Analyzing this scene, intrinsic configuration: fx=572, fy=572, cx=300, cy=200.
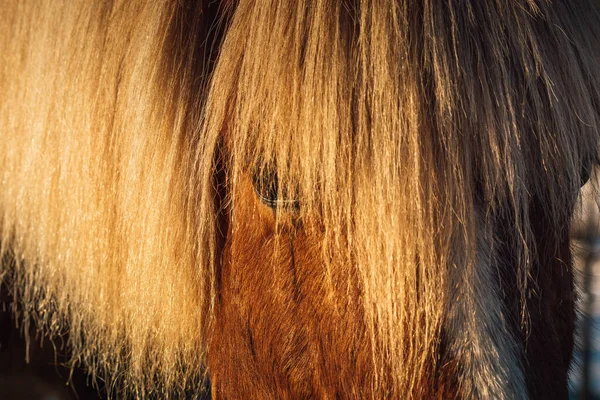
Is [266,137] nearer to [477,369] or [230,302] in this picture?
[230,302]

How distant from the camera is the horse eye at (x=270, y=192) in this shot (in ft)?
2.19

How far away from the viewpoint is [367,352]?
2.04ft

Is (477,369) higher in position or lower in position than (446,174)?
lower

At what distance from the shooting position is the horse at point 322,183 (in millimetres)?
604

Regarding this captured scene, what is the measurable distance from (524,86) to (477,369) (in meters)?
0.33

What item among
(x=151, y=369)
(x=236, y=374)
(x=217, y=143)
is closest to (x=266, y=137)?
(x=217, y=143)

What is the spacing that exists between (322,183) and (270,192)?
8cm

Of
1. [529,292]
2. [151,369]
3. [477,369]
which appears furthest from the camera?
[151,369]

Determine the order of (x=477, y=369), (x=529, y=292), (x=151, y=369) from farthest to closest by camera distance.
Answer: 1. (x=151, y=369)
2. (x=529, y=292)
3. (x=477, y=369)

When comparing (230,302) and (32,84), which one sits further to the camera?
(32,84)

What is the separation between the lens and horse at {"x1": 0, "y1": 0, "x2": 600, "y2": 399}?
604mm

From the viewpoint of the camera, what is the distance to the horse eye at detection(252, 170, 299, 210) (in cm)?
67

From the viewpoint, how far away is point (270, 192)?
69 cm

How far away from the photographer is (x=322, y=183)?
632 millimetres
